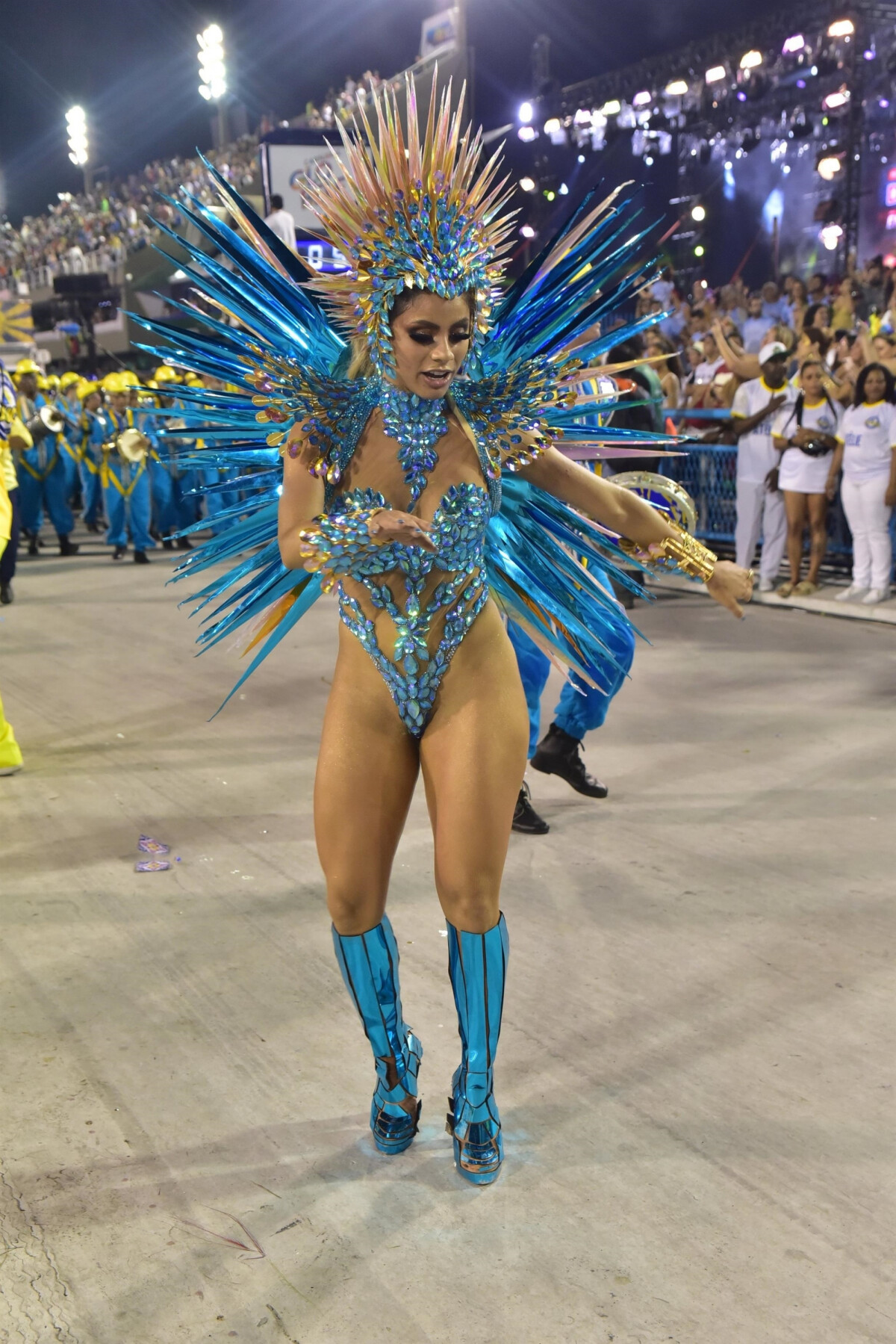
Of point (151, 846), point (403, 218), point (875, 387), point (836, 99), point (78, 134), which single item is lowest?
point (151, 846)

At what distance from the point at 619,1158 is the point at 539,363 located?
173 centimetres

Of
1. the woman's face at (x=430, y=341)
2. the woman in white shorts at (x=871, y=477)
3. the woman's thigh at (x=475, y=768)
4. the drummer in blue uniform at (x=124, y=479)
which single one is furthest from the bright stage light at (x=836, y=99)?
the woman's thigh at (x=475, y=768)

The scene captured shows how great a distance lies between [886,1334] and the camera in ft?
6.62

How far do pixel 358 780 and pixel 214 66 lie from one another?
3540 centimetres

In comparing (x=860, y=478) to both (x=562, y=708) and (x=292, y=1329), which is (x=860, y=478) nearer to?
(x=562, y=708)

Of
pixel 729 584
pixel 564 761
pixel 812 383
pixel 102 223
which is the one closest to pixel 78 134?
pixel 102 223

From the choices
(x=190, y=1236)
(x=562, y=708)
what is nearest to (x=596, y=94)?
(x=562, y=708)

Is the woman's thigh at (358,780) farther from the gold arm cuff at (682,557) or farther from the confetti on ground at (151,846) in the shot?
the confetti on ground at (151,846)

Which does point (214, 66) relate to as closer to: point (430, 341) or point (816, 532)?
point (816, 532)

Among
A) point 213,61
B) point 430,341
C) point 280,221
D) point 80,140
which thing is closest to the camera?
point 430,341

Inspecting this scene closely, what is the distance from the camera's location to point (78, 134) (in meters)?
43.1

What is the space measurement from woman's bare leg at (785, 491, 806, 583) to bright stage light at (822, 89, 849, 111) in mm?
8972

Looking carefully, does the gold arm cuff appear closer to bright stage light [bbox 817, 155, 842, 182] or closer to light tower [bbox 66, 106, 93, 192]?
bright stage light [bbox 817, 155, 842, 182]

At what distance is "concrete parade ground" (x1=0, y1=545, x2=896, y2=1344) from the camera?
2.16 meters
